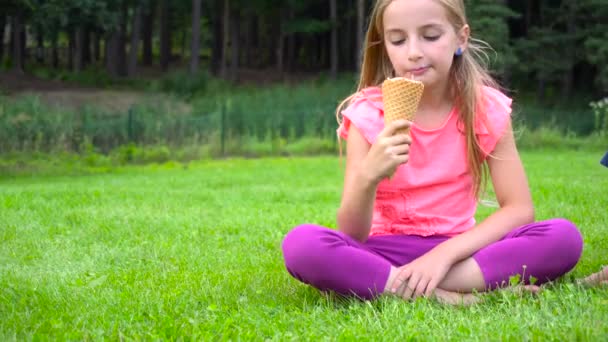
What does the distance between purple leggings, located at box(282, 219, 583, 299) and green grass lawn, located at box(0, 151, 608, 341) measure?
96 millimetres

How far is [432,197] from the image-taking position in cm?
376

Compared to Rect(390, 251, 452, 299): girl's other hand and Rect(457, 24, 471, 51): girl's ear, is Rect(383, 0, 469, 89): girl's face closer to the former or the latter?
Rect(457, 24, 471, 51): girl's ear

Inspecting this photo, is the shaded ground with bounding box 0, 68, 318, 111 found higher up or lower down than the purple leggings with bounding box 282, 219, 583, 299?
lower down

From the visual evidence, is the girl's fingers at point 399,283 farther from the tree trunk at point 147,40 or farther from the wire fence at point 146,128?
the tree trunk at point 147,40

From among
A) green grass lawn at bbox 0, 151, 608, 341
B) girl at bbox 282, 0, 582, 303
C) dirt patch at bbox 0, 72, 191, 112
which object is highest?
girl at bbox 282, 0, 582, 303

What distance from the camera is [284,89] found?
3102 cm

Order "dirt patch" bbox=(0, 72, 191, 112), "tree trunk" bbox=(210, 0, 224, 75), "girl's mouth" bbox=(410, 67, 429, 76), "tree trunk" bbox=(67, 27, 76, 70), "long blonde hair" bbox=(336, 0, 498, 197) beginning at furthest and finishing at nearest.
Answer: "tree trunk" bbox=(210, 0, 224, 75) → "tree trunk" bbox=(67, 27, 76, 70) → "dirt patch" bbox=(0, 72, 191, 112) → "long blonde hair" bbox=(336, 0, 498, 197) → "girl's mouth" bbox=(410, 67, 429, 76)

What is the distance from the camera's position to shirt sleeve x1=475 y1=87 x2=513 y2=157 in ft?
12.4

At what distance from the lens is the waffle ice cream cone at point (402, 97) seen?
3197mm

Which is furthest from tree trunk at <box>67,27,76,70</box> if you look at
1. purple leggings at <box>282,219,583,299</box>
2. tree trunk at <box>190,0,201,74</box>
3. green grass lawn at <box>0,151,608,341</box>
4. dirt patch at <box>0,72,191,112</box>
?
purple leggings at <box>282,219,583,299</box>

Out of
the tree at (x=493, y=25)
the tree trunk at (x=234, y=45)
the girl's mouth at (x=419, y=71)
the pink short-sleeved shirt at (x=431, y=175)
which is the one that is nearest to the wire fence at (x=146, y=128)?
the tree at (x=493, y=25)

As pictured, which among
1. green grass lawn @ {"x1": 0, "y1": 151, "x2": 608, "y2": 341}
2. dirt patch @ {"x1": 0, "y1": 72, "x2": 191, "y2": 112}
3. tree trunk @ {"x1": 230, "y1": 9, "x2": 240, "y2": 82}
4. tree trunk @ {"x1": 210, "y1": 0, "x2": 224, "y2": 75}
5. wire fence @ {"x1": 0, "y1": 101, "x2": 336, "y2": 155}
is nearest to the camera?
green grass lawn @ {"x1": 0, "y1": 151, "x2": 608, "y2": 341}

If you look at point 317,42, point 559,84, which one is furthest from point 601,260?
point 317,42

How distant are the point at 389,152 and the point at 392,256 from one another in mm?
847
